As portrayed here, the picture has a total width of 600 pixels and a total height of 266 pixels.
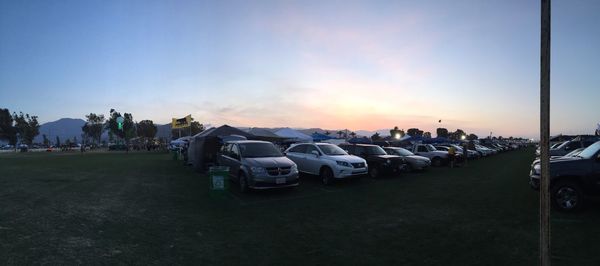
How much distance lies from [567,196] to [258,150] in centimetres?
906

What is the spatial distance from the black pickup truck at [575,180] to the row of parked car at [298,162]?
654 cm

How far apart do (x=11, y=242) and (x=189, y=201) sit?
4451 mm

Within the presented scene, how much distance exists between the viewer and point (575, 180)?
26.0ft

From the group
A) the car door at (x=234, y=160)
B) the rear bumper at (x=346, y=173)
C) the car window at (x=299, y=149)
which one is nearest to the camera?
the car door at (x=234, y=160)

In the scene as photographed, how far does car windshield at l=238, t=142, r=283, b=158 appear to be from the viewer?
12075 mm

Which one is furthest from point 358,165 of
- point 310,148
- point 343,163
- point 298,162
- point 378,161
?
point 298,162

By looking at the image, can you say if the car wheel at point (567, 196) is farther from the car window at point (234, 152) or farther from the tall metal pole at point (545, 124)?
the car window at point (234, 152)

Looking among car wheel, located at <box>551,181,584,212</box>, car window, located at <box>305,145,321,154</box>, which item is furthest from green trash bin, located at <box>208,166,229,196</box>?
car wheel, located at <box>551,181,584,212</box>

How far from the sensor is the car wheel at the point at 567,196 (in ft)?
25.6

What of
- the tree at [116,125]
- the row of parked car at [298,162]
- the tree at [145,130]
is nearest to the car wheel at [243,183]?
the row of parked car at [298,162]

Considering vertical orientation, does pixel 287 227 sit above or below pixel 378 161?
below

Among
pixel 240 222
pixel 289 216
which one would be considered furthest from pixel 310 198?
pixel 240 222

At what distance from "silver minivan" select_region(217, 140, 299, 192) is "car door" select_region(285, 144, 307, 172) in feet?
7.20

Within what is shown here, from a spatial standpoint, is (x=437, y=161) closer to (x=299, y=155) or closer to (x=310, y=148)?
(x=310, y=148)
